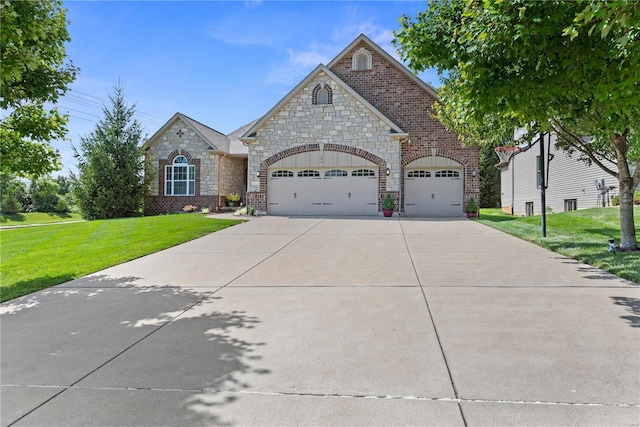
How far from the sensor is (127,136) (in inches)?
949

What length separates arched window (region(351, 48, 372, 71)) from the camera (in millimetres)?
Answer: 21000

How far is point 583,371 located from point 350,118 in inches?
672

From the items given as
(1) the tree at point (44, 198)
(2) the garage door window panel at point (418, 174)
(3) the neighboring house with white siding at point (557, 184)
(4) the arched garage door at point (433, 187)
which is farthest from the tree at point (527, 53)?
(1) the tree at point (44, 198)

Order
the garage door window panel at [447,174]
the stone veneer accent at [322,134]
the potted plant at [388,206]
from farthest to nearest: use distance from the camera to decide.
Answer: the garage door window panel at [447,174], the stone veneer accent at [322,134], the potted plant at [388,206]

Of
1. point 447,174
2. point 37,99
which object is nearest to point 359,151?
point 447,174

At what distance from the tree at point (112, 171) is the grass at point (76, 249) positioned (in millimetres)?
8828

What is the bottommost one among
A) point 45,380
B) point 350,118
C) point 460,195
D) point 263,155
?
point 45,380

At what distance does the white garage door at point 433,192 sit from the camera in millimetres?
19578

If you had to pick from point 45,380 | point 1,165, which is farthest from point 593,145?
point 1,165

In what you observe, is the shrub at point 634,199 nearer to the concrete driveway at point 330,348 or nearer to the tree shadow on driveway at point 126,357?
the concrete driveway at point 330,348

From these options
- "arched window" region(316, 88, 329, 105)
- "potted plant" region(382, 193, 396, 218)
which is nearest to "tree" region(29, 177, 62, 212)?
"arched window" region(316, 88, 329, 105)

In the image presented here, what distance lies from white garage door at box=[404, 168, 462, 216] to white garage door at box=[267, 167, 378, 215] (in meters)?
2.07

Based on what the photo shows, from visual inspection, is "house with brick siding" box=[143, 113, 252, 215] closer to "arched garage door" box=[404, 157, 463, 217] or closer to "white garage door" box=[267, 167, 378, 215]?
"white garage door" box=[267, 167, 378, 215]

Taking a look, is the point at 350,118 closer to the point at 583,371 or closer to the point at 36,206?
the point at 583,371
